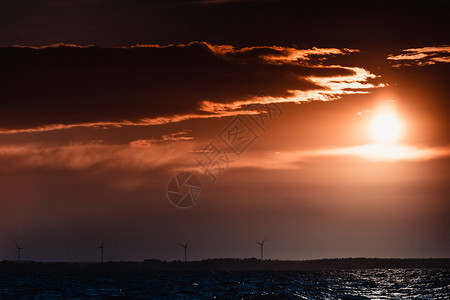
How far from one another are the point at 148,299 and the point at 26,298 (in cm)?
1721

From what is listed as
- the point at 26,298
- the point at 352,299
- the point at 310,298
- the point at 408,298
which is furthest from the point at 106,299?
the point at 408,298

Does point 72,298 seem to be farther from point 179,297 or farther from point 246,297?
point 246,297

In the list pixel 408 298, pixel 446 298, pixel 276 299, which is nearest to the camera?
pixel 276 299

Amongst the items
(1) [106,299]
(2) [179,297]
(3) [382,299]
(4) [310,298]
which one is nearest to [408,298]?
(3) [382,299]

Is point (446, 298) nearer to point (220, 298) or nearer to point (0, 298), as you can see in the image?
point (220, 298)

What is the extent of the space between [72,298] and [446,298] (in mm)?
51906

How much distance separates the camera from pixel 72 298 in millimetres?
87938

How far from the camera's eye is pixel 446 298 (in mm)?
85562

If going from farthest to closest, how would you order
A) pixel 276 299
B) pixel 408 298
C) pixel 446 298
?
pixel 408 298, pixel 446 298, pixel 276 299

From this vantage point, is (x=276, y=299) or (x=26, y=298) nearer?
(x=276, y=299)

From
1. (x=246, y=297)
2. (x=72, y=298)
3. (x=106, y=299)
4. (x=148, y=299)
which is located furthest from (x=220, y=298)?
(x=72, y=298)

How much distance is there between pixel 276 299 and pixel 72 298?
95.9 ft

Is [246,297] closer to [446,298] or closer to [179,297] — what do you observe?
[179,297]

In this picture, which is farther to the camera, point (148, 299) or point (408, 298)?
point (408, 298)
